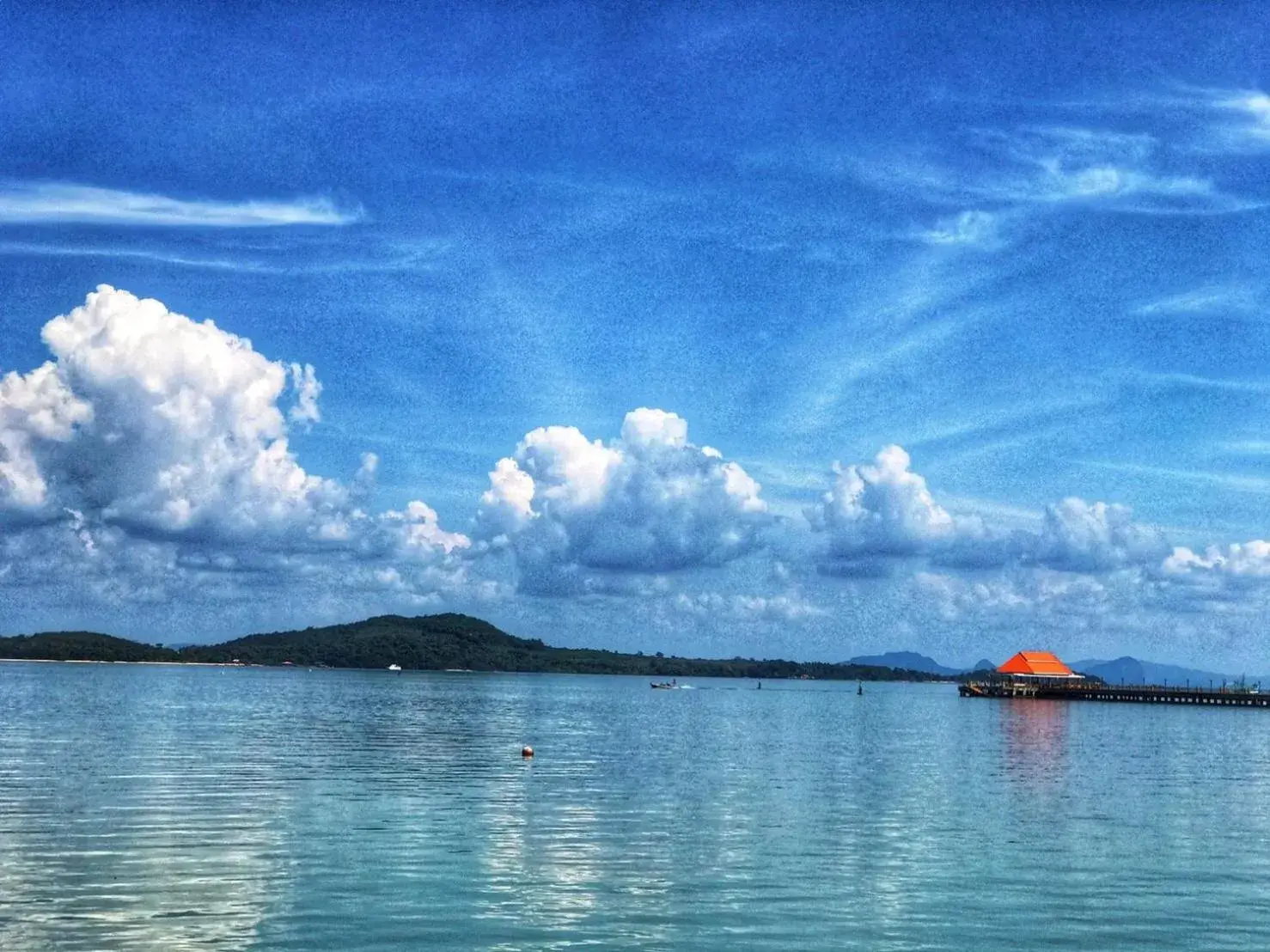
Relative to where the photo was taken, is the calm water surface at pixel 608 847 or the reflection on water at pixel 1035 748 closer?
the calm water surface at pixel 608 847

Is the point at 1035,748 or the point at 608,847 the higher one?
the point at 608,847

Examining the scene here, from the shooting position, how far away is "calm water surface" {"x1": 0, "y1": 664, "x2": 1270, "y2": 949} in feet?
107

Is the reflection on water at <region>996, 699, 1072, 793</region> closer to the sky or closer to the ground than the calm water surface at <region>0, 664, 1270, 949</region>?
closer to the ground

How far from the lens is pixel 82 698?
527ft

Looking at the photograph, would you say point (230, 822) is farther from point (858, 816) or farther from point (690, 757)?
point (690, 757)

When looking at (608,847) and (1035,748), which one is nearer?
(608,847)

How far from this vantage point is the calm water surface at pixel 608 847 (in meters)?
32.7

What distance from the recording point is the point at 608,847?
4447 cm

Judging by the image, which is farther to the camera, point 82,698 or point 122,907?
point 82,698

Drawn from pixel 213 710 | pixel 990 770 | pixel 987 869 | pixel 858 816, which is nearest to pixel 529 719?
pixel 213 710

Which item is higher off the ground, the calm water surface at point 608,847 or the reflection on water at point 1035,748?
the calm water surface at point 608,847

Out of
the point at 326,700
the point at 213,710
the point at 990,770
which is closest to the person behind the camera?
the point at 990,770

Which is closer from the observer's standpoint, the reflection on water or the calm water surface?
the calm water surface

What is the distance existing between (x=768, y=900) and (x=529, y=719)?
103m
